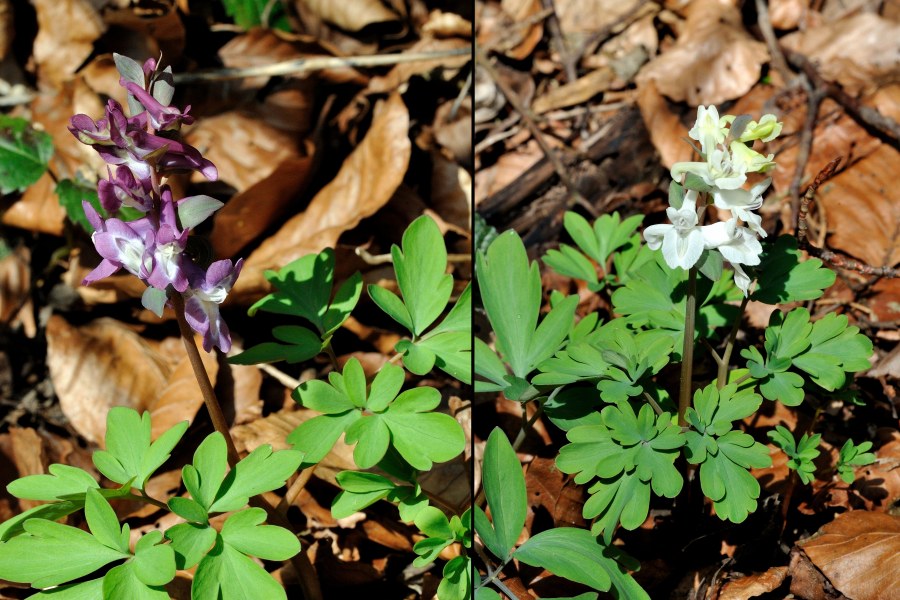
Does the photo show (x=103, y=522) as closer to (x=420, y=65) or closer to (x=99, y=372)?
(x=99, y=372)

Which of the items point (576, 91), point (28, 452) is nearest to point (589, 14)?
point (576, 91)

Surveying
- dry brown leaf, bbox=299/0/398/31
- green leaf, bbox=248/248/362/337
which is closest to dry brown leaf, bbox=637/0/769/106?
dry brown leaf, bbox=299/0/398/31

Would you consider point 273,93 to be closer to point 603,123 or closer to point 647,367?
point 603,123

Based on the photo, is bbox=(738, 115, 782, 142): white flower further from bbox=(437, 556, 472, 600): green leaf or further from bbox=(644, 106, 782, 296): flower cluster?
bbox=(437, 556, 472, 600): green leaf

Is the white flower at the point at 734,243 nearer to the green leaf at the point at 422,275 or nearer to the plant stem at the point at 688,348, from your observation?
the plant stem at the point at 688,348

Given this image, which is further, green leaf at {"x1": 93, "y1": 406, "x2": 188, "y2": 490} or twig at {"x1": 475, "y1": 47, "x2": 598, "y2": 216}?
twig at {"x1": 475, "y1": 47, "x2": 598, "y2": 216}

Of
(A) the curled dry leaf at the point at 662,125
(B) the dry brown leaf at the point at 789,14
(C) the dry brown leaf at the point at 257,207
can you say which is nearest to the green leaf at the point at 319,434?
(C) the dry brown leaf at the point at 257,207
